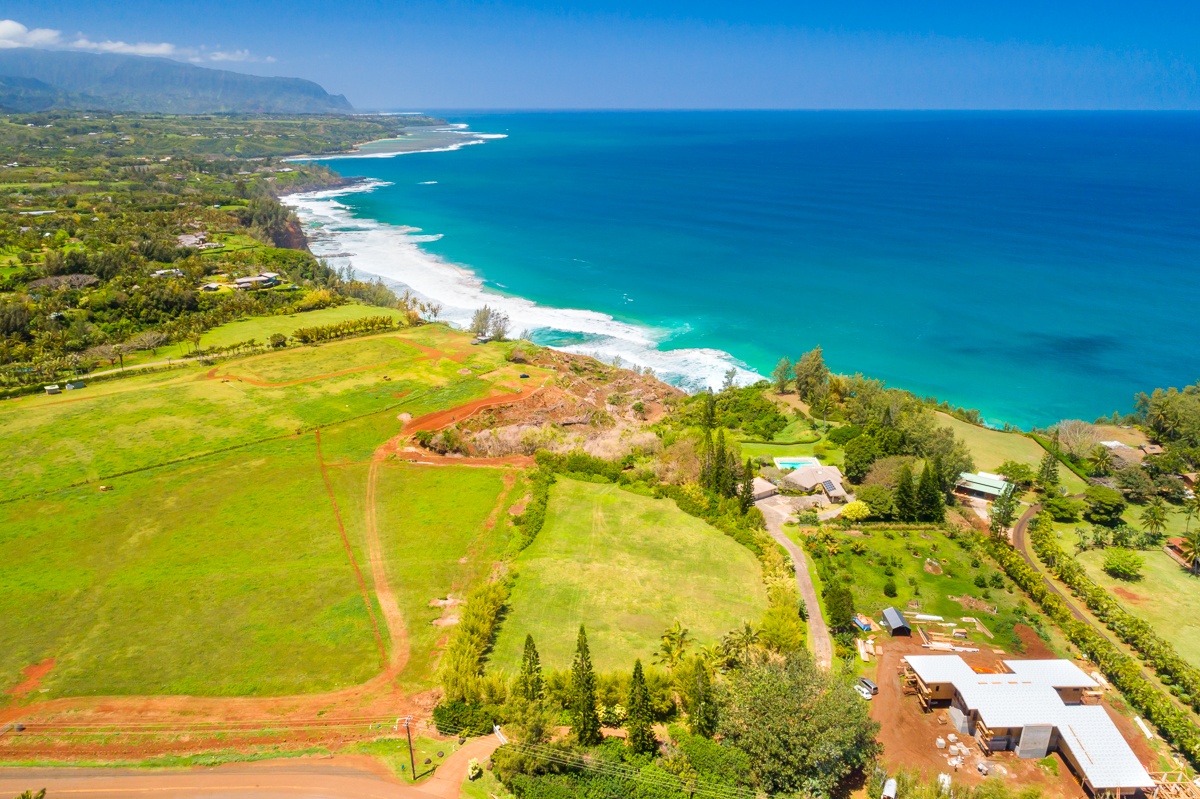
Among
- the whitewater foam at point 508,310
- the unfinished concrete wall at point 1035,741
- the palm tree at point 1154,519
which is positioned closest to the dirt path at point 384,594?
the unfinished concrete wall at point 1035,741

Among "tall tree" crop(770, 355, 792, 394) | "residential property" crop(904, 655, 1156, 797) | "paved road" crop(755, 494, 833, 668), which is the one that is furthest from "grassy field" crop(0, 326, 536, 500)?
"residential property" crop(904, 655, 1156, 797)

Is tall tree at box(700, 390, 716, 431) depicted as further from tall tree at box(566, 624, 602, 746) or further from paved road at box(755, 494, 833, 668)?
tall tree at box(566, 624, 602, 746)

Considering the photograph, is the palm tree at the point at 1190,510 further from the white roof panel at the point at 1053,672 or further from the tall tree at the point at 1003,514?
the white roof panel at the point at 1053,672

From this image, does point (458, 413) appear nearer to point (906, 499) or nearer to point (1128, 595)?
point (906, 499)

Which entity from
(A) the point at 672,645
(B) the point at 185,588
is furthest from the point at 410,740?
(B) the point at 185,588

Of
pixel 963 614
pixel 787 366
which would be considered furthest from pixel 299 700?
pixel 787 366

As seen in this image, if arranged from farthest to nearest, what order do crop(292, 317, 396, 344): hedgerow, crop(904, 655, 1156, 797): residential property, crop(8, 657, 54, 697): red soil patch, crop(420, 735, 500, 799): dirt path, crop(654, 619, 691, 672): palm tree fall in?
crop(292, 317, 396, 344): hedgerow, crop(654, 619, 691, 672): palm tree, crop(8, 657, 54, 697): red soil patch, crop(904, 655, 1156, 797): residential property, crop(420, 735, 500, 799): dirt path

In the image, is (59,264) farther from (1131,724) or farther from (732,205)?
(732,205)
